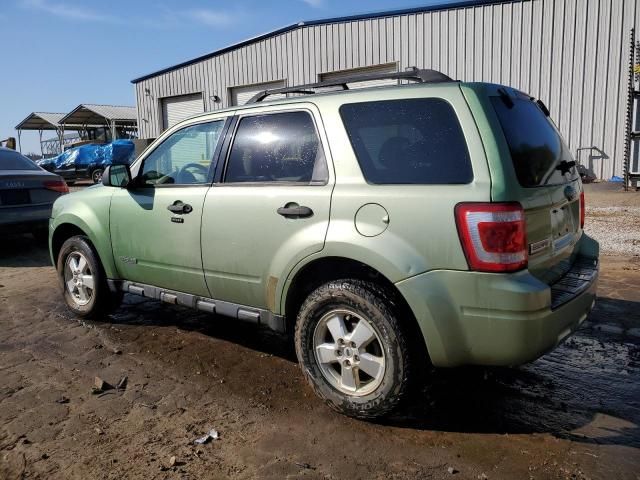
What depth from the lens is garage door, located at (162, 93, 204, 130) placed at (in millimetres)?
21938

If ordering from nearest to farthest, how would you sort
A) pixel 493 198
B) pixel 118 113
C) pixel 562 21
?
1. pixel 493 198
2. pixel 562 21
3. pixel 118 113

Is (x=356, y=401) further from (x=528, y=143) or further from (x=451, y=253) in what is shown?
(x=528, y=143)

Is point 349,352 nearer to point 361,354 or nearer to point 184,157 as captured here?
point 361,354

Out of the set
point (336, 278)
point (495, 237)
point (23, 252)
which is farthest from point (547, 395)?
point (23, 252)

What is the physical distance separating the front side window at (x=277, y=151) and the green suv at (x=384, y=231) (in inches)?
0.4

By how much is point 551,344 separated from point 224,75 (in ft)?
64.1

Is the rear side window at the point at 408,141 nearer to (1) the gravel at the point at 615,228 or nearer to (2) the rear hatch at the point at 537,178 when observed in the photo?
(2) the rear hatch at the point at 537,178

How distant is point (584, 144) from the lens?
46.2 ft

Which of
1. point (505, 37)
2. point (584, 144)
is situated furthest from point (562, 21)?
point (584, 144)

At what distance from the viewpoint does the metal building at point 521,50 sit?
526 inches

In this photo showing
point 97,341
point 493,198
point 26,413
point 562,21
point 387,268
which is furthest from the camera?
point 562,21

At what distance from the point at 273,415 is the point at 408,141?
179 centimetres

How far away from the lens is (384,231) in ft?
9.24

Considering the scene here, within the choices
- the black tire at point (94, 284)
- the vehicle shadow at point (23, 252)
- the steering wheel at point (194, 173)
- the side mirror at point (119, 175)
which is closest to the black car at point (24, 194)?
the vehicle shadow at point (23, 252)
